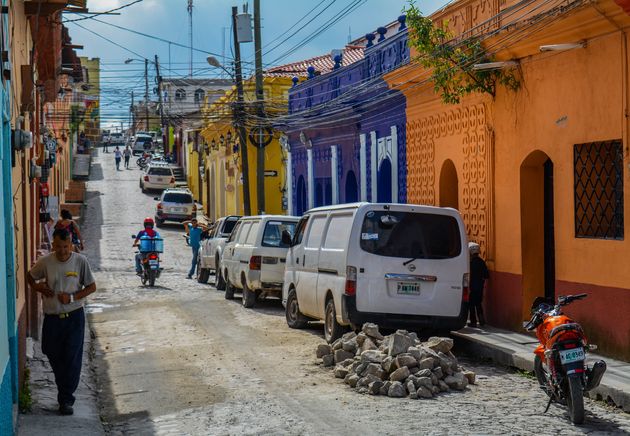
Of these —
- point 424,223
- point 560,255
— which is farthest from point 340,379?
point 560,255

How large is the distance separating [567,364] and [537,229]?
7484mm

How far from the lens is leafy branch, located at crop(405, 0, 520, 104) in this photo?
58.5ft

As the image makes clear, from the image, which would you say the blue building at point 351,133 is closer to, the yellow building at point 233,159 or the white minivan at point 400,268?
the yellow building at point 233,159

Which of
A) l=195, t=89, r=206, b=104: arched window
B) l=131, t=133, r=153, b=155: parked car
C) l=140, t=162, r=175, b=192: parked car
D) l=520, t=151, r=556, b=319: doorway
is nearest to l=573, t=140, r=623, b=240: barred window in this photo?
l=520, t=151, r=556, b=319: doorway

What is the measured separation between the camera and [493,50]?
57.3 feet

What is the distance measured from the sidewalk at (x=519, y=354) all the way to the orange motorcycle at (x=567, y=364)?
72cm

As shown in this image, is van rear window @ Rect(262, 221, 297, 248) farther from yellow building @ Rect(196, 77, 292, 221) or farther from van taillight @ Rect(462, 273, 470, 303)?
yellow building @ Rect(196, 77, 292, 221)

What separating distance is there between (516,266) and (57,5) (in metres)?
7.98

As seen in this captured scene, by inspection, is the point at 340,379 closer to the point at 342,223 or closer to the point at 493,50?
the point at 342,223

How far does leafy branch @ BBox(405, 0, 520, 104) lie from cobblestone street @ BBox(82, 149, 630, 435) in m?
4.66

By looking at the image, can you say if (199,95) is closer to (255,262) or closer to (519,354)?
(255,262)

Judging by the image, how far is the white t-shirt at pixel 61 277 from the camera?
1047cm

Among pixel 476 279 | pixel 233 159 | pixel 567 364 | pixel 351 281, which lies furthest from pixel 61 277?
pixel 233 159

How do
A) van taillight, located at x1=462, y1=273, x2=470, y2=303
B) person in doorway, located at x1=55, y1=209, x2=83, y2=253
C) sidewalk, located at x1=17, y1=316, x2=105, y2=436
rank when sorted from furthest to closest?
person in doorway, located at x1=55, y1=209, x2=83, y2=253 → van taillight, located at x1=462, y1=273, x2=470, y2=303 → sidewalk, located at x1=17, y1=316, x2=105, y2=436
